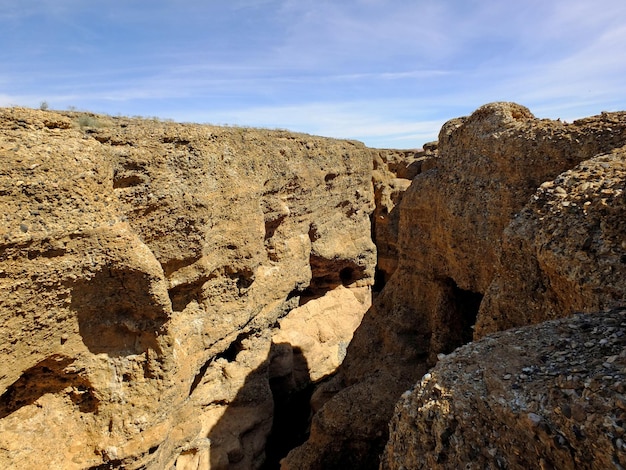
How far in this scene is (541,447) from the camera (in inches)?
107

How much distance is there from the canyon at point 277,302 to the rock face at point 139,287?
0.03 m

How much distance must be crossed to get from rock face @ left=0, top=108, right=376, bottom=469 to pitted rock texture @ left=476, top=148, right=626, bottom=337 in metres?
5.06

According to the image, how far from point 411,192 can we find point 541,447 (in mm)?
7356

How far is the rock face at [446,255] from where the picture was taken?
6.36m

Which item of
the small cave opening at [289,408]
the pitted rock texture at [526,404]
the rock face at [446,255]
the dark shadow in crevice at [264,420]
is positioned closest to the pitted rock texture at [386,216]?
the small cave opening at [289,408]

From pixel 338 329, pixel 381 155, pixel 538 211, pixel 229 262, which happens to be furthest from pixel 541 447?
pixel 381 155

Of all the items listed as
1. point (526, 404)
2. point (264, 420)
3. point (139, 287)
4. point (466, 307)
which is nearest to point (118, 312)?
point (139, 287)

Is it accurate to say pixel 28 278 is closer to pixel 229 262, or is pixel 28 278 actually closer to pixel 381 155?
pixel 229 262

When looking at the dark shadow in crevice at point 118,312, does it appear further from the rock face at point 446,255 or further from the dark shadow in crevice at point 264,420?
the rock face at point 446,255

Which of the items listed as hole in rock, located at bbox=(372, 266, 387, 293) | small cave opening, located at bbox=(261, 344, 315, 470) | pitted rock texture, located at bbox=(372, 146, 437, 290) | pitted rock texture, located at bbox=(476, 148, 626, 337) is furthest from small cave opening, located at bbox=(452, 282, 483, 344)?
hole in rock, located at bbox=(372, 266, 387, 293)

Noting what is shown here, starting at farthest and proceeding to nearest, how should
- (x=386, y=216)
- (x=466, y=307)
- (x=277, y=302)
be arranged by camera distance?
(x=386, y=216)
(x=277, y=302)
(x=466, y=307)

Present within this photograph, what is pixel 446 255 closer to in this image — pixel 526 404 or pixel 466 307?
pixel 466 307

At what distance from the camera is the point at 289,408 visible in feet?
38.5

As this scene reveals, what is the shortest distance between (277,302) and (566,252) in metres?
7.14
